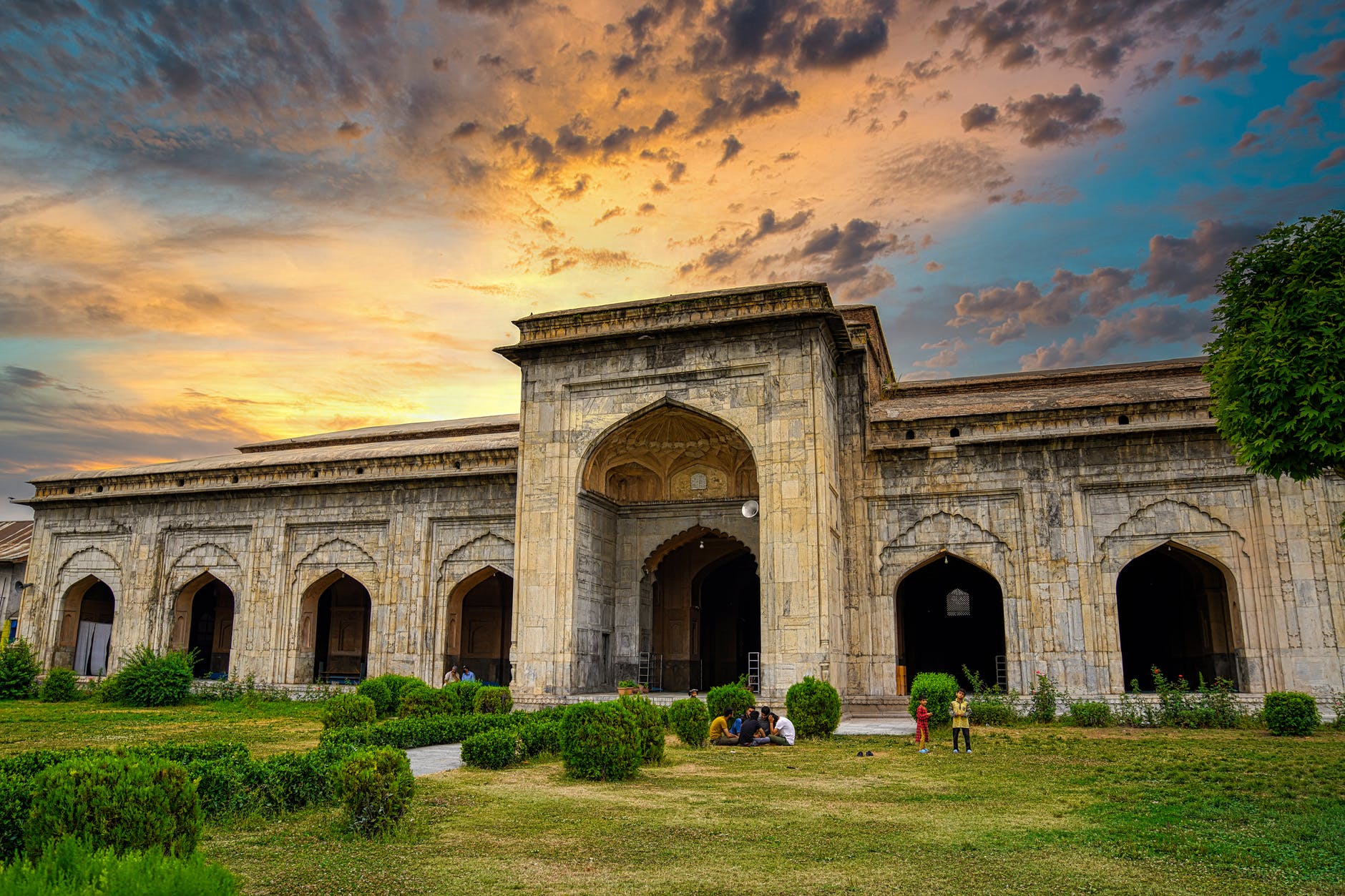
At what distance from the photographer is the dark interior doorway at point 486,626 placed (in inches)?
1028

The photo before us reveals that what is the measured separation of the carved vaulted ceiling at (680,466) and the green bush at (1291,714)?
10.2 m

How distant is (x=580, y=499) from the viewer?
18484mm

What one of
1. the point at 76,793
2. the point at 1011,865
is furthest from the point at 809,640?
the point at 76,793

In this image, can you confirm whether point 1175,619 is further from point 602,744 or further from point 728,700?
point 602,744

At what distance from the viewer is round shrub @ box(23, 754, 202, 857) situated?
5.27 m

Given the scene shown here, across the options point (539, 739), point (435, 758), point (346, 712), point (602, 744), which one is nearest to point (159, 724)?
point (346, 712)

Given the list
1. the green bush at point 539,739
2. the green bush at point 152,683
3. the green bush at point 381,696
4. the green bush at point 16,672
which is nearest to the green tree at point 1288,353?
the green bush at point 539,739

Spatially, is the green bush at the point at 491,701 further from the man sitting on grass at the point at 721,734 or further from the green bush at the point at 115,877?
the green bush at the point at 115,877

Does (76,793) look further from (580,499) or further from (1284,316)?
(580,499)

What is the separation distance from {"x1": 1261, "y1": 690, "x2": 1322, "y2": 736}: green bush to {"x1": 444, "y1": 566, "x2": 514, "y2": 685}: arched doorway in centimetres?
1800

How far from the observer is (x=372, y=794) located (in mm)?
6836

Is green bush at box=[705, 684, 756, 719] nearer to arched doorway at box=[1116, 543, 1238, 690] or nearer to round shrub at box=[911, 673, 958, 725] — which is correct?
round shrub at box=[911, 673, 958, 725]

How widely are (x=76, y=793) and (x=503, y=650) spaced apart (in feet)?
69.8

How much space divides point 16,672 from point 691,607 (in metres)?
15.7
